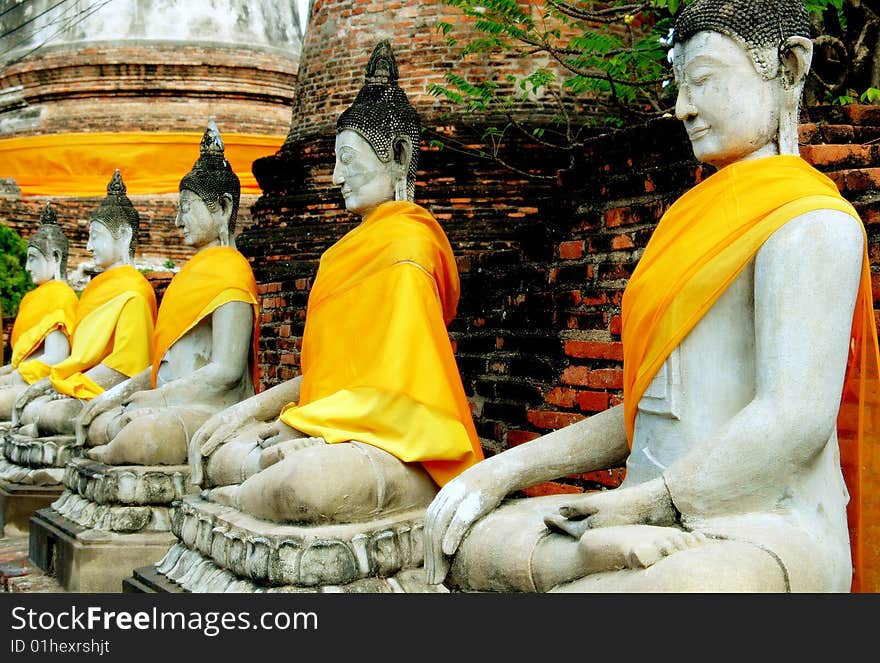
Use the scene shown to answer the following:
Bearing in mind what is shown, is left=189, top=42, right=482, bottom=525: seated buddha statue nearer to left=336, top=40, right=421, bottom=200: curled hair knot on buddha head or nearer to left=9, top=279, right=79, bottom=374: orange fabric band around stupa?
left=336, top=40, right=421, bottom=200: curled hair knot on buddha head

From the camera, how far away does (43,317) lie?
802 centimetres

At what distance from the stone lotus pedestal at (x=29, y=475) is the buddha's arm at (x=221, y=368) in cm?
132

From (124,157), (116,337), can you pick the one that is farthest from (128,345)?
(124,157)

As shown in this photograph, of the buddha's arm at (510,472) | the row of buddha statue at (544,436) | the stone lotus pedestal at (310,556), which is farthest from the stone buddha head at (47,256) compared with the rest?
the buddha's arm at (510,472)

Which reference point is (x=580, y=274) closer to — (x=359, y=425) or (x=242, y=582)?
(x=359, y=425)

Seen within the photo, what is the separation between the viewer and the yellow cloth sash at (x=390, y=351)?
3699 millimetres

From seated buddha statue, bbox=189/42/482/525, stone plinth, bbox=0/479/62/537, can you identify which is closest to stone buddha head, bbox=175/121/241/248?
seated buddha statue, bbox=189/42/482/525

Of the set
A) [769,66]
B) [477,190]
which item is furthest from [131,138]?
[769,66]

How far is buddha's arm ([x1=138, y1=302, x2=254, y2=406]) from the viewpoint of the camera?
5211 millimetres

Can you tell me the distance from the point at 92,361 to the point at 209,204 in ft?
5.00

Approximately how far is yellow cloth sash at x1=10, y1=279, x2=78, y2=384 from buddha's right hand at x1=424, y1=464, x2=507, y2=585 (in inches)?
224

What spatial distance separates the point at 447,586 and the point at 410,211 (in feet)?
5.90

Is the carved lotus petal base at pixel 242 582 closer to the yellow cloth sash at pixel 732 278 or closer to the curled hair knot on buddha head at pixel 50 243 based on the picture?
the yellow cloth sash at pixel 732 278

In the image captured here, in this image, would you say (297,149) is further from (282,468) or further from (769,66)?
(769,66)
